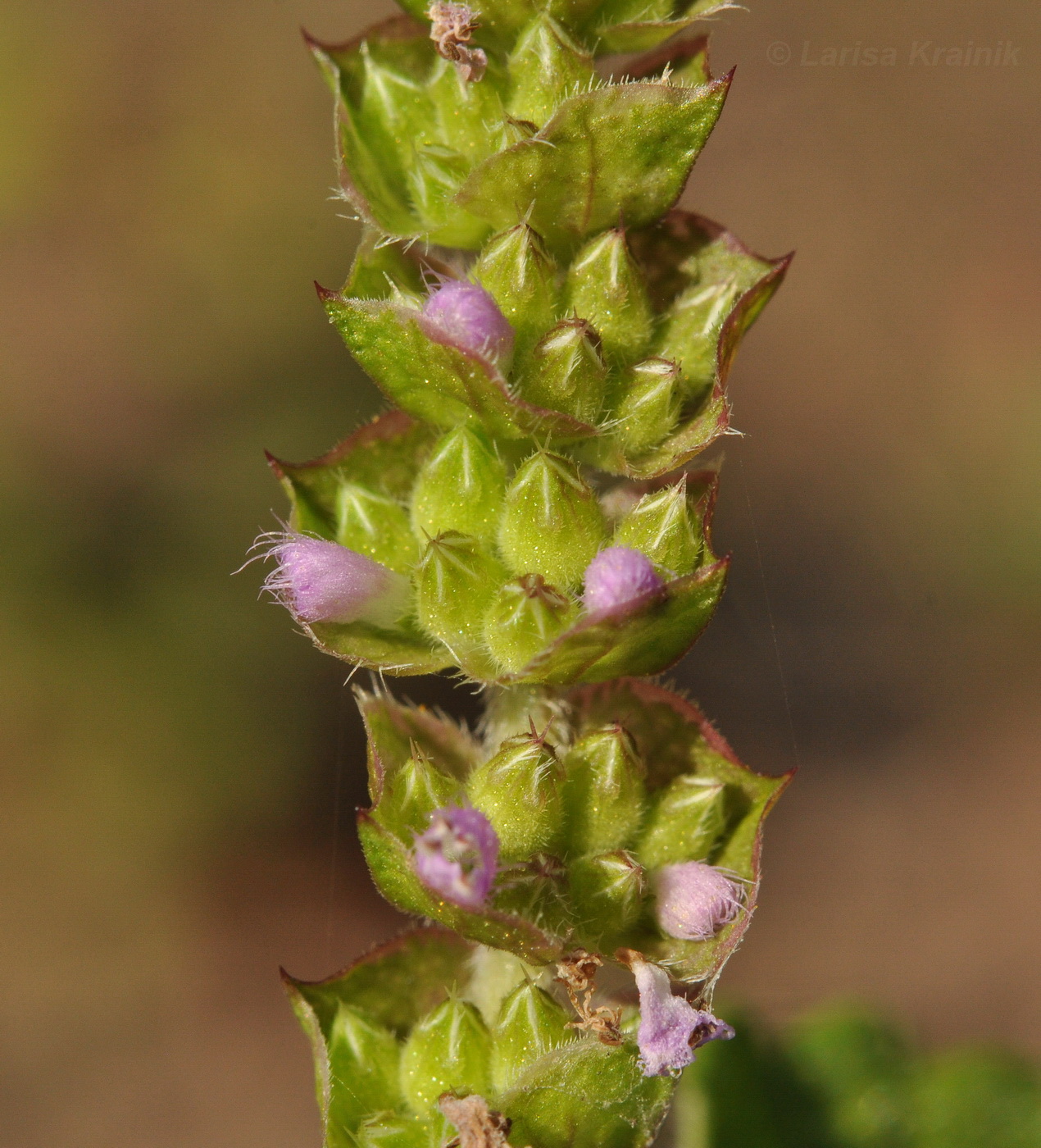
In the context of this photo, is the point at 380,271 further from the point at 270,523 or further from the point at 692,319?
the point at 270,523

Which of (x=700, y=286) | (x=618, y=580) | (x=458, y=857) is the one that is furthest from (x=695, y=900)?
(x=700, y=286)

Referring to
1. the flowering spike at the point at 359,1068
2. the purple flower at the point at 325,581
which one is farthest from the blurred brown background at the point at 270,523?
the purple flower at the point at 325,581

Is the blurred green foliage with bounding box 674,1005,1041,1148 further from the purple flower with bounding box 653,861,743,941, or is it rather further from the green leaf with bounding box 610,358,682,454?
the green leaf with bounding box 610,358,682,454

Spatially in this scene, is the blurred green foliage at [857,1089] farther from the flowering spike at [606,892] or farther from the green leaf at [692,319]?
the green leaf at [692,319]

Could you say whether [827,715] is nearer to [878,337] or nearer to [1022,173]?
[878,337]

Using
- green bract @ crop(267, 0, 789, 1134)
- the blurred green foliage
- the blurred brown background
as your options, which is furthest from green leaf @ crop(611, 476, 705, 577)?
the blurred brown background

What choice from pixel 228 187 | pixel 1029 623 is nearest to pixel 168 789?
pixel 228 187

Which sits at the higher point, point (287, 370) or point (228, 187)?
point (228, 187)
